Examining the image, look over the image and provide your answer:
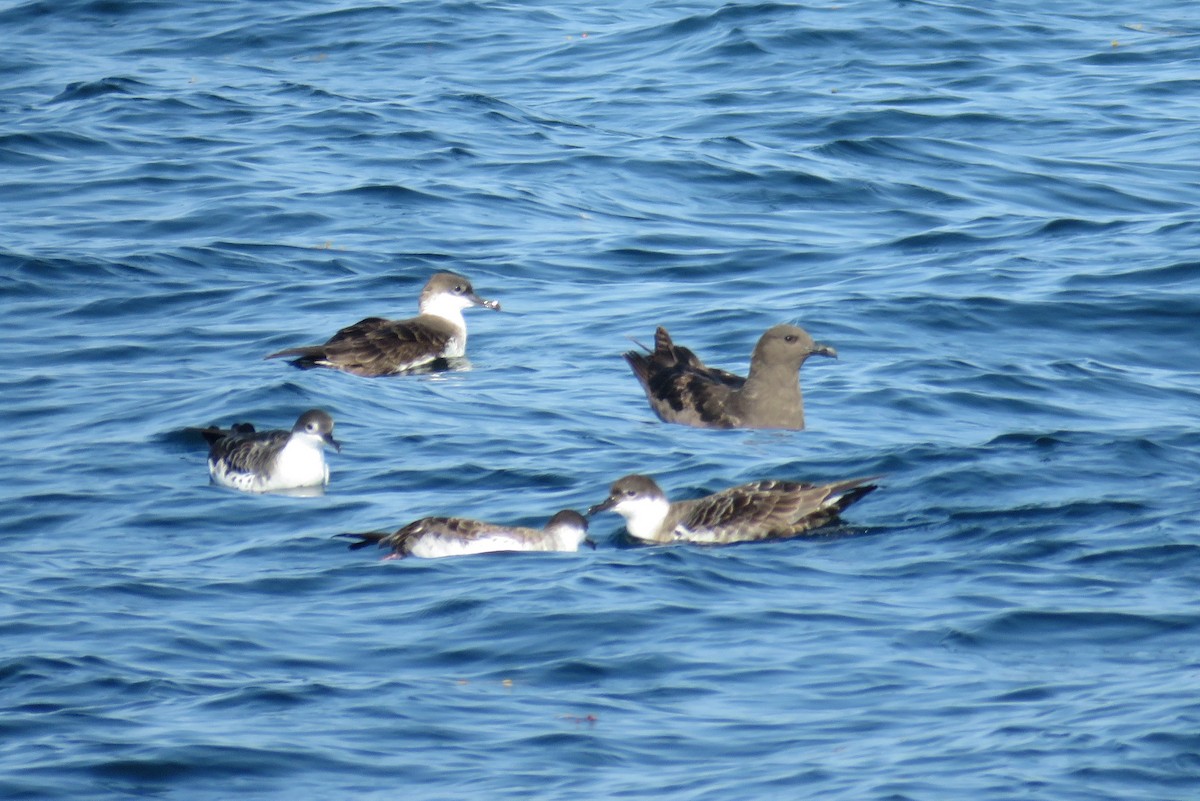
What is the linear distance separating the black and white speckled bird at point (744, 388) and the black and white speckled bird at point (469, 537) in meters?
3.14

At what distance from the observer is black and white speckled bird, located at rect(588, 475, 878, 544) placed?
9.98m

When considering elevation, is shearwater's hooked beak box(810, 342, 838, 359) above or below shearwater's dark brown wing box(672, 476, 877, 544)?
above

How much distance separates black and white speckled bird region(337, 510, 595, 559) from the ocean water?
0.09 metres

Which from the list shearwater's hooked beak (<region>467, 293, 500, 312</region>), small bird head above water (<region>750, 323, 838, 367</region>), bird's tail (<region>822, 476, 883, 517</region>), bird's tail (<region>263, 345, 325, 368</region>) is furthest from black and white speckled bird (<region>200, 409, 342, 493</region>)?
shearwater's hooked beak (<region>467, 293, 500, 312</region>)

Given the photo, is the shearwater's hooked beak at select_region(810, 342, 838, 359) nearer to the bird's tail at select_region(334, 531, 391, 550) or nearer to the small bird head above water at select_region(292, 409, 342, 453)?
the small bird head above water at select_region(292, 409, 342, 453)

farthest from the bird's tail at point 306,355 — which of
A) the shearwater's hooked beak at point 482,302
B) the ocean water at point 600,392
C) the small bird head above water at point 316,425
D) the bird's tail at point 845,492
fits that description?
the bird's tail at point 845,492

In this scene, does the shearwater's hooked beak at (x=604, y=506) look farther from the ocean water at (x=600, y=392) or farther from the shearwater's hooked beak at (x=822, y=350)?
the shearwater's hooked beak at (x=822, y=350)

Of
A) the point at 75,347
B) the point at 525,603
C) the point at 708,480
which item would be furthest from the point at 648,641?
the point at 75,347

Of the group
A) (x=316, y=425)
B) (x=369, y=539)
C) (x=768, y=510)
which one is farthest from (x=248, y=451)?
(x=768, y=510)

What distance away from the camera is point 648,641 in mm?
8406

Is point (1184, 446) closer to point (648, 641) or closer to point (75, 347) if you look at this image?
point (648, 641)

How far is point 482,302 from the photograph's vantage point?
587 inches

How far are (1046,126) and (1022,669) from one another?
1319 cm

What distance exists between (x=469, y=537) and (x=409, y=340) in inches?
195
